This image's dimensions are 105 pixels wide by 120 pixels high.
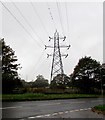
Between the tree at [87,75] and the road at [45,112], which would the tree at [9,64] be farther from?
the road at [45,112]

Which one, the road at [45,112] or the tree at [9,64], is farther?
the tree at [9,64]

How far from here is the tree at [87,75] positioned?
176 feet

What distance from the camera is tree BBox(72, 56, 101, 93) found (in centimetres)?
5355

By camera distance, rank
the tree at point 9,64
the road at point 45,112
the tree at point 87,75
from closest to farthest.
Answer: the road at point 45,112
the tree at point 9,64
the tree at point 87,75

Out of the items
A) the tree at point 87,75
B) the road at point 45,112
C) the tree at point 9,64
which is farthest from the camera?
the tree at point 87,75

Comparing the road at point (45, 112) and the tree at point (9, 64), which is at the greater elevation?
the tree at point (9, 64)

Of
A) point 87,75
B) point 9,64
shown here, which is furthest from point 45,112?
point 87,75

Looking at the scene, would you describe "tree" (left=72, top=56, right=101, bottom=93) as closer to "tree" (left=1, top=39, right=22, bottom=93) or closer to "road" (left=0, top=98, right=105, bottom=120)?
"tree" (left=1, top=39, right=22, bottom=93)

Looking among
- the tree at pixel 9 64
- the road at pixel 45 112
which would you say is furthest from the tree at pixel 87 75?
the road at pixel 45 112

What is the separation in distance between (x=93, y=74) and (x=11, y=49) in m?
19.9

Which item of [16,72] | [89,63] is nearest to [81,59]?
[89,63]

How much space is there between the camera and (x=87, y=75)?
5394cm

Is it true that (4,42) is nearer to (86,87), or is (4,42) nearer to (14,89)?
(14,89)

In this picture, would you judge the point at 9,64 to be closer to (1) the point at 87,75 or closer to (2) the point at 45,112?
(1) the point at 87,75
